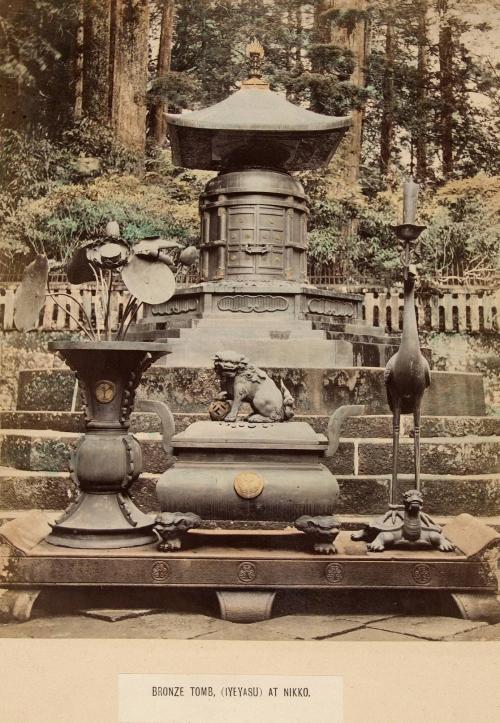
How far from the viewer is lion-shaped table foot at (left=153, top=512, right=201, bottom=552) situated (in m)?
4.46

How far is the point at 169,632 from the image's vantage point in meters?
4.11

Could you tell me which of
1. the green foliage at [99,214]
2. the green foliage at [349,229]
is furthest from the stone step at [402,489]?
the green foliage at [349,229]

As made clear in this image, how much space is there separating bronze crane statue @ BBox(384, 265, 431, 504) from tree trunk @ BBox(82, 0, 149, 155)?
33.0ft

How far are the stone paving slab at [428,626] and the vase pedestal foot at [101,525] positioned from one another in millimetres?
→ 1474

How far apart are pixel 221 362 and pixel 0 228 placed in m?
10.0

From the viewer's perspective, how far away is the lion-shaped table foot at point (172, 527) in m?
4.46

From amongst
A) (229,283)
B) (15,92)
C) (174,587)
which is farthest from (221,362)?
(15,92)

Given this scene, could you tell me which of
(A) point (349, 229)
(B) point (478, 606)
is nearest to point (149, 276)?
(B) point (478, 606)

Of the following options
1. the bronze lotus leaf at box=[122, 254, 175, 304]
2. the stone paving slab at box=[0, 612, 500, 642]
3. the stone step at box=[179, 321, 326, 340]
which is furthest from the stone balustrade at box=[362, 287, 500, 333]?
the stone paving slab at box=[0, 612, 500, 642]

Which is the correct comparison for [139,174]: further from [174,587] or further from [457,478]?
[174,587]

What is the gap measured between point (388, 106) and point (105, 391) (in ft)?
42.6

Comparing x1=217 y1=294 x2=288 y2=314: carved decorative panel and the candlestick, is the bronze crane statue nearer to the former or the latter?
the candlestick

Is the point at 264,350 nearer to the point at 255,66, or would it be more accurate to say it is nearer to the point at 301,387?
the point at 301,387

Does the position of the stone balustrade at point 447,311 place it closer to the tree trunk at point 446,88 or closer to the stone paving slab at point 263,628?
the tree trunk at point 446,88
